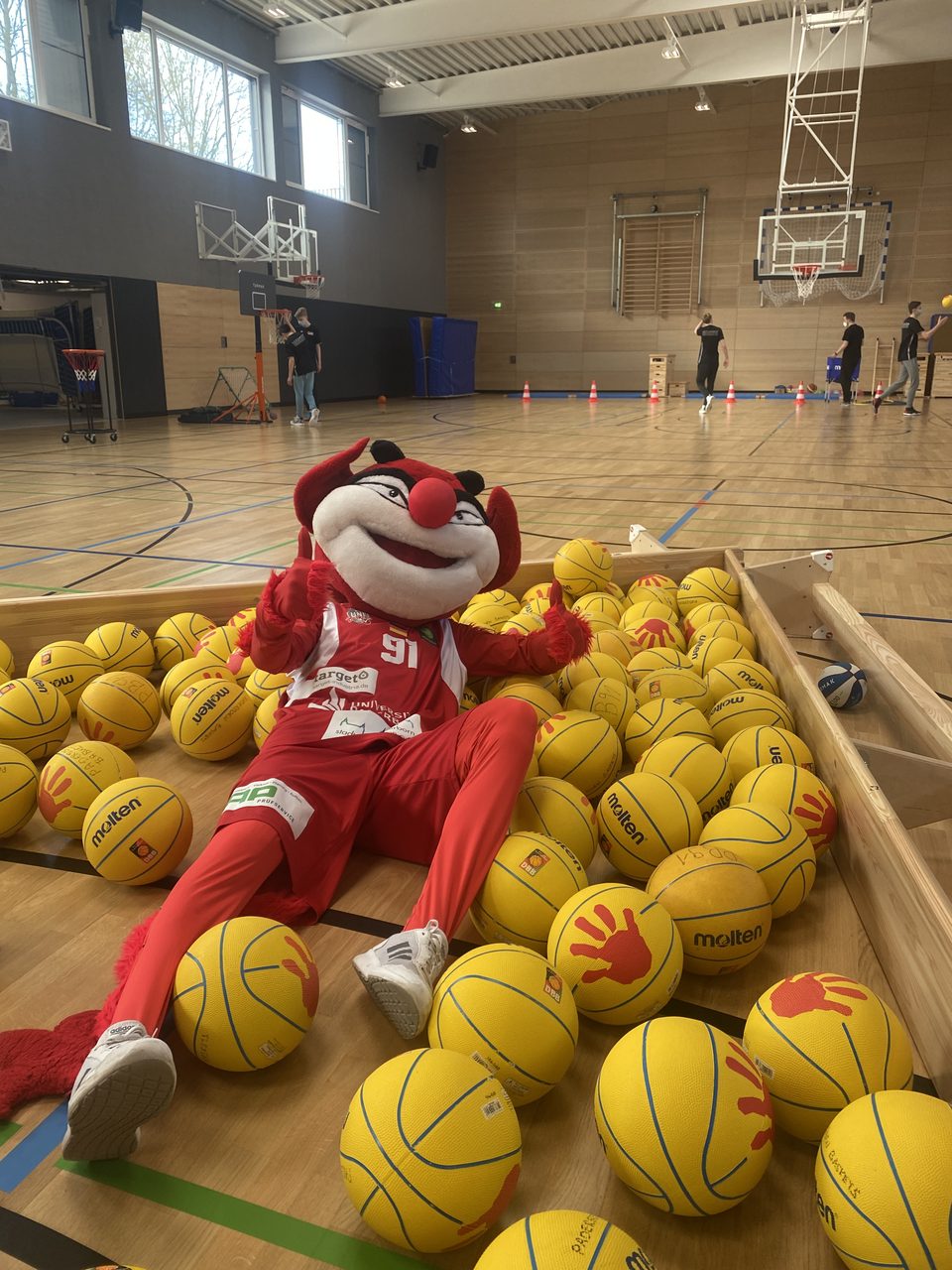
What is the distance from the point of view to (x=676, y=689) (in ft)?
9.12

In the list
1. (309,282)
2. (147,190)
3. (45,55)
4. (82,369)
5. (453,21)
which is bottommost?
(82,369)

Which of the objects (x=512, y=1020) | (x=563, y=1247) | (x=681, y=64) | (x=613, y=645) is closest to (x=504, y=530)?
(x=613, y=645)

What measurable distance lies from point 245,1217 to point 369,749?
107cm

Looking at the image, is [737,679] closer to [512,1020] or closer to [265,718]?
[265,718]

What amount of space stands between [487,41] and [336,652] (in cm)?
1856

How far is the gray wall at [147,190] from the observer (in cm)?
1245

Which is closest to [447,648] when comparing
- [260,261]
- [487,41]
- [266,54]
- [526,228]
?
[260,261]

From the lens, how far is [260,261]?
1669 centimetres

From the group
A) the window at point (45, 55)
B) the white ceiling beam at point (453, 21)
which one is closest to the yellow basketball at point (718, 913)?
the window at point (45, 55)

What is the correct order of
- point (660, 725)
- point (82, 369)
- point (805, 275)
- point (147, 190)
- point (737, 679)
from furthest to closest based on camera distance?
point (805, 275)
point (147, 190)
point (82, 369)
point (737, 679)
point (660, 725)

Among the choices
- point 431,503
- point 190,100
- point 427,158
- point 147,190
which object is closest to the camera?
point 431,503

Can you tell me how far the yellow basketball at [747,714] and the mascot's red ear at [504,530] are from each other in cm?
73

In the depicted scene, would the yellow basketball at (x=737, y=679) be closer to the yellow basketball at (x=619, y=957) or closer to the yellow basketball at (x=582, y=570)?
the yellow basketball at (x=582, y=570)

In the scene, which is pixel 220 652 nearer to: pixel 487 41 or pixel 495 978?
pixel 495 978
